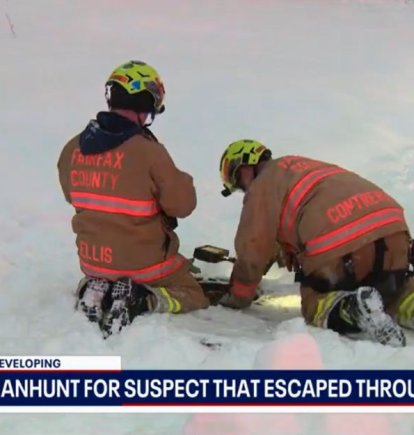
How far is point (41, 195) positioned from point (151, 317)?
202 cm

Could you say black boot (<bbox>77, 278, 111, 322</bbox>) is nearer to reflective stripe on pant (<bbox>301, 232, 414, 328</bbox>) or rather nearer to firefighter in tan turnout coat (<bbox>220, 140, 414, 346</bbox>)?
firefighter in tan turnout coat (<bbox>220, 140, 414, 346</bbox>)

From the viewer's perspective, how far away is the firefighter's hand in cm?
384

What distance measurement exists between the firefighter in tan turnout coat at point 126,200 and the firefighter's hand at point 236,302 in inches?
11.3

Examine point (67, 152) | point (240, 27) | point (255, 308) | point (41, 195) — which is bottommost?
point (255, 308)

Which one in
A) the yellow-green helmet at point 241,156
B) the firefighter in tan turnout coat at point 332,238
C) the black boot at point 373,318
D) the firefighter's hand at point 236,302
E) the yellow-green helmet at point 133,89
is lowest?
the firefighter's hand at point 236,302

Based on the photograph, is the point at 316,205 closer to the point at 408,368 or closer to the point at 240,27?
the point at 408,368

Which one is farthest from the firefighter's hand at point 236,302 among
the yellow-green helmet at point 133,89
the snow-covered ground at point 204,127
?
the yellow-green helmet at point 133,89

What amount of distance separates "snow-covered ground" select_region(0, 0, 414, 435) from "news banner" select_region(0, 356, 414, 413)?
6cm

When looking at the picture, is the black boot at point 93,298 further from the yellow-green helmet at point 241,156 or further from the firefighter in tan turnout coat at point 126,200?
the yellow-green helmet at point 241,156

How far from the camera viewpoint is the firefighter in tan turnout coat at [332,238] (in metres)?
3.34

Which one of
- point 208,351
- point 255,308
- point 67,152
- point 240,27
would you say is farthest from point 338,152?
point 240,27

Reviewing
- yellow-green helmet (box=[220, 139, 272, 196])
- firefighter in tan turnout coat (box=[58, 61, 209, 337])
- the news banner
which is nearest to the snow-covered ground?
the news banner

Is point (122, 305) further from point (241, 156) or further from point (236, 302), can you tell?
point (241, 156)

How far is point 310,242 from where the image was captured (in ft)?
11.2
